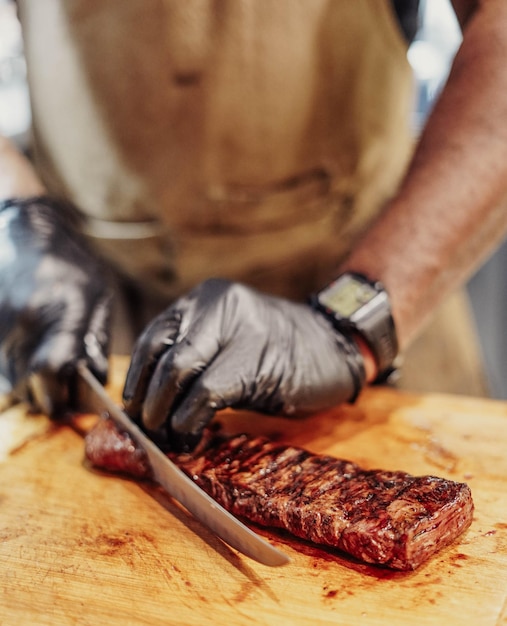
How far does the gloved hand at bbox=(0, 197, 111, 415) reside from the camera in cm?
235

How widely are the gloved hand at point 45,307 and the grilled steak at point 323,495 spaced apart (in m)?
0.39

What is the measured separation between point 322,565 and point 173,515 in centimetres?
45

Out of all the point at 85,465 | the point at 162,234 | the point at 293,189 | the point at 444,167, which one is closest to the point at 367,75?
the point at 293,189

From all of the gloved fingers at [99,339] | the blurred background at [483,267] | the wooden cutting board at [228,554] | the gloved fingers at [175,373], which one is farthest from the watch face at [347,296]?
the blurred background at [483,267]

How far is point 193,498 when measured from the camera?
177 centimetres

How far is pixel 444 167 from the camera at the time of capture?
2.33m

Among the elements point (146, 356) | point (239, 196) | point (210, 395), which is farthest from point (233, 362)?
point (239, 196)

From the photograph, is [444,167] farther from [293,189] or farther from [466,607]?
[466,607]

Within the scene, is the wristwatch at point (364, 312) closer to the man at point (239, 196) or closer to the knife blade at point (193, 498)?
the man at point (239, 196)

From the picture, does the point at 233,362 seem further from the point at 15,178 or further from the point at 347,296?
the point at 15,178

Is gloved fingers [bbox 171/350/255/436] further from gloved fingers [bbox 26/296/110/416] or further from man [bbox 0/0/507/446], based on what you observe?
gloved fingers [bbox 26/296/110/416]

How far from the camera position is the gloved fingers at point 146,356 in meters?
1.96

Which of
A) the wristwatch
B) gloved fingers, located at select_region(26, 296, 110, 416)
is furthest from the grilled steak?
the wristwatch

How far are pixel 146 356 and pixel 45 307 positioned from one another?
29.2 inches
